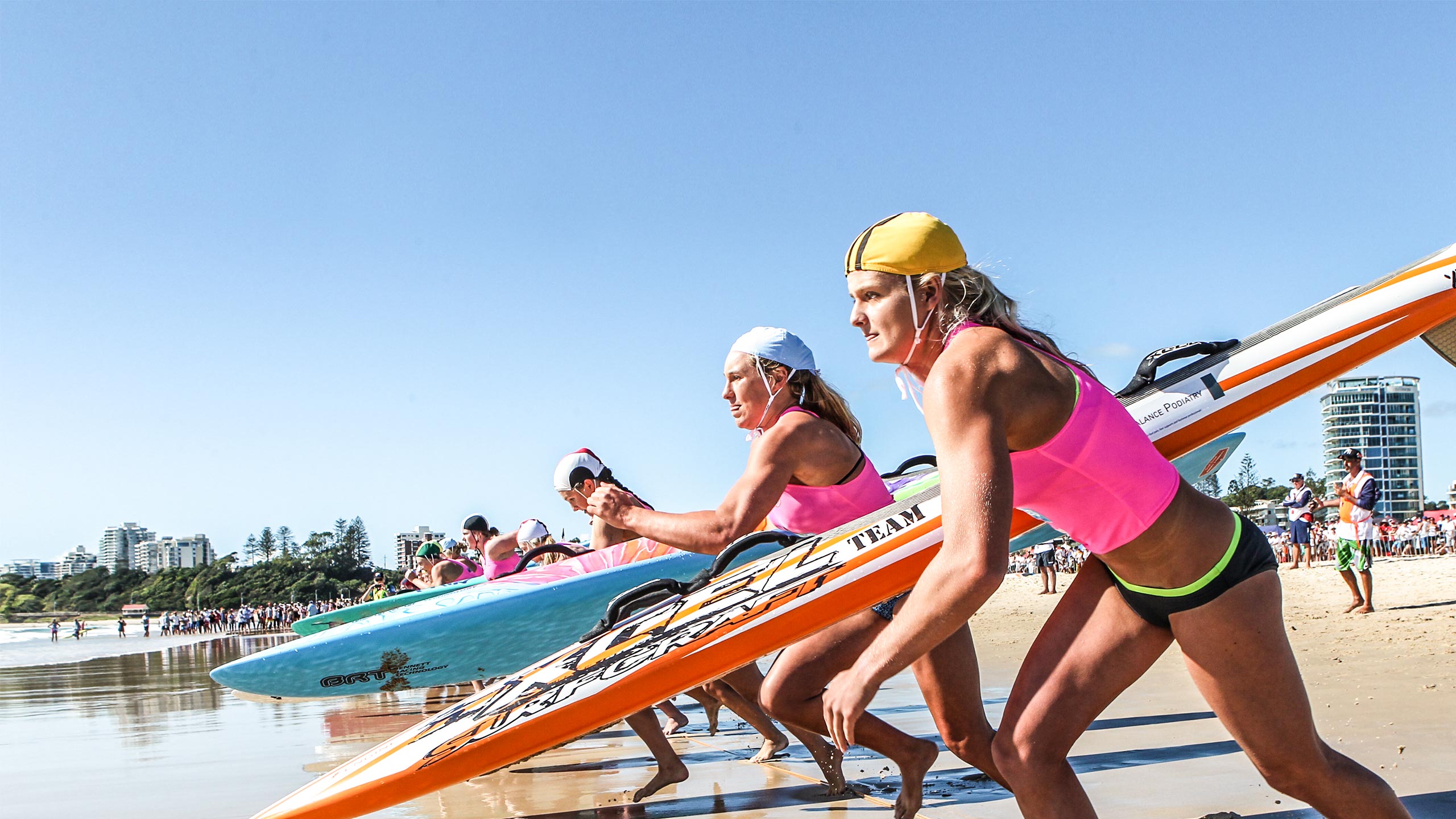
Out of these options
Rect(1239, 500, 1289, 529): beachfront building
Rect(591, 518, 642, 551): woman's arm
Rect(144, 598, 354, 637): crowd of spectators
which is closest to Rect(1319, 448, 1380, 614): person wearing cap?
Rect(591, 518, 642, 551): woman's arm

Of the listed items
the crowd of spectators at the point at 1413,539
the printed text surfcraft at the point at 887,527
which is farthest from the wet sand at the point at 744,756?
the crowd of spectators at the point at 1413,539

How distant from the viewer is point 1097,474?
86.6 inches

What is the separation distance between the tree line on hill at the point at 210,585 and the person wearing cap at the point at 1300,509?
81.6 m

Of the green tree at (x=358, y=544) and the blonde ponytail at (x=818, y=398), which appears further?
the green tree at (x=358, y=544)

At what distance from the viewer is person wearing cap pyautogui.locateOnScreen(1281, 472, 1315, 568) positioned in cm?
1473

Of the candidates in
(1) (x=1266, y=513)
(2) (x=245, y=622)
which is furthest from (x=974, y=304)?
(1) (x=1266, y=513)

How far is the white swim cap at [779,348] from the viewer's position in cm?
446

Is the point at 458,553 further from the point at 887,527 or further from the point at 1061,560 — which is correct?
the point at 1061,560

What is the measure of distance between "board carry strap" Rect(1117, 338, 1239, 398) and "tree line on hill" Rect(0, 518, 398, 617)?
9207 cm

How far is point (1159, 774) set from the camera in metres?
4.36

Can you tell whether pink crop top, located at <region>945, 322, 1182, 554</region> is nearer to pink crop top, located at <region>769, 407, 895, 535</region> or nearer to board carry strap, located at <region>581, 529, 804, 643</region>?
board carry strap, located at <region>581, 529, 804, 643</region>

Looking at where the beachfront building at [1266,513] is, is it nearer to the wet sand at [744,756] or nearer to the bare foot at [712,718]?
the wet sand at [744,756]

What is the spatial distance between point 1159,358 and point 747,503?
1450mm

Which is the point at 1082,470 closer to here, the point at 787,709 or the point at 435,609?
the point at 787,709
